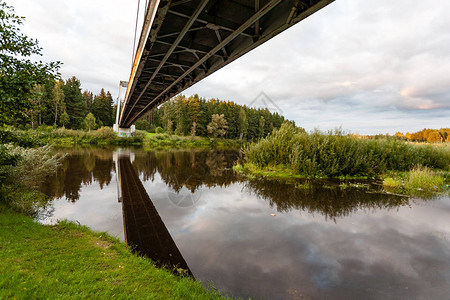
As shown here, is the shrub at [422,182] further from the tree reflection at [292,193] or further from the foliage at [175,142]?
the foliage at [175,142]

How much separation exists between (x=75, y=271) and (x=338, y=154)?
13353mm

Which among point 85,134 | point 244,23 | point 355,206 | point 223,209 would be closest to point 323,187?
point 355,206

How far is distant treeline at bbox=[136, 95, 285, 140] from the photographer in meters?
62.7

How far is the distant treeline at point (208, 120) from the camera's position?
206 ft

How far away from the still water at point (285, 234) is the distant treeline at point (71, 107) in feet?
166

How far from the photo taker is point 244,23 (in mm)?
5301

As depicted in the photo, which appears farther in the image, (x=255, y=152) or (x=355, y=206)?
(x=255, y=152)

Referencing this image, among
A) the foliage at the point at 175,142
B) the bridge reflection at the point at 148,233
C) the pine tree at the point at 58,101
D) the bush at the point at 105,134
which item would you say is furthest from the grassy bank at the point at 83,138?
the bridge reflection at the point at 148,233

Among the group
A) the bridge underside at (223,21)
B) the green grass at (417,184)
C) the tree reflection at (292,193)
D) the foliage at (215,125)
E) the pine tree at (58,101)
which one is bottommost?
the tree reflection at (292,193)

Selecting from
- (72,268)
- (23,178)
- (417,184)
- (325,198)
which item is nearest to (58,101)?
(23,178)

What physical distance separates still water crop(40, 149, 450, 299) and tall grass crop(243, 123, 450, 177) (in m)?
2.40

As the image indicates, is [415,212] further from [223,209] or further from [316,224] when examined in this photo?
[223,209]

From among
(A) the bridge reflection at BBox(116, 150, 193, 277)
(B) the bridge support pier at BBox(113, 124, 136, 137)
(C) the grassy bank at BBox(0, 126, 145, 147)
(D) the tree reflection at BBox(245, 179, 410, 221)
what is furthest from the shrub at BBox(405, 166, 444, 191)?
(B) the bridge support pier at BBox(113, 124, 136, 137)

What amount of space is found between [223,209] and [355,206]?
16.6ft
